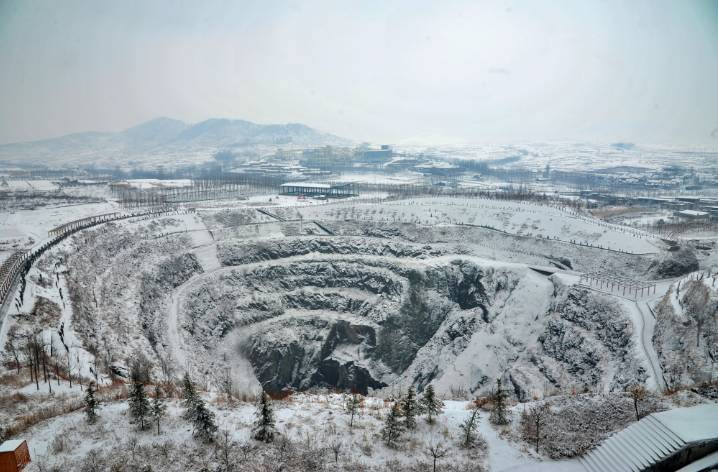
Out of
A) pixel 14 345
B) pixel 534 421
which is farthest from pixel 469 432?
pixel 14 345

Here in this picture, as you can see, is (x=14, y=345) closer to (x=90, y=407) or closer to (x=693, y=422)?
(x=90, y=407)

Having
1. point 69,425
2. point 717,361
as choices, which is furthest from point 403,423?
point 717,361

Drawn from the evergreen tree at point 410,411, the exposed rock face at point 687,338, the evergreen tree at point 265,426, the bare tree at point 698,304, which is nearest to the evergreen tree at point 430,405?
the evergreen tree at point 410,411

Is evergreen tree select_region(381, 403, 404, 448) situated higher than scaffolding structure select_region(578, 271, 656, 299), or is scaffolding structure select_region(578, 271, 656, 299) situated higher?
evergreen tree select_region(381, 403, 404, 448)

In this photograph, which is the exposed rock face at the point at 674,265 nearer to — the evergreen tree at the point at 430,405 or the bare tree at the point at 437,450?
the evergreen tree at the point at 430,405

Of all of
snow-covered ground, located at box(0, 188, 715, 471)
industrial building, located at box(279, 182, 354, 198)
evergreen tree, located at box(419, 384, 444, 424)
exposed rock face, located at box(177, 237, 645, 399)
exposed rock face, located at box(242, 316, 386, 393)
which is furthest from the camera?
industrial building, located at box(279, 182, 354, 198)

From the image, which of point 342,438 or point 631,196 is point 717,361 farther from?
point 631,196

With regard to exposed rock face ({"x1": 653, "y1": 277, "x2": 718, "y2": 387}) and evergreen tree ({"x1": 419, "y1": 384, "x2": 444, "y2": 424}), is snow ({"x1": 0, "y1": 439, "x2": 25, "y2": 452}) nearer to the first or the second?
evergreen tree ({"x1": 419, "y1": 384, "x2": 444, "y2": 424})

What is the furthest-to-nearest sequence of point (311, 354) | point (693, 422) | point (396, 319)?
point (396, 319) → point (311, 354) → point (693, 422)

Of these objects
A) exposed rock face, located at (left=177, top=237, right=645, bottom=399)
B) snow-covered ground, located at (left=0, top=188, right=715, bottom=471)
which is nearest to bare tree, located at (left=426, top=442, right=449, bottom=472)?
snow-covered ground, located at (left=0, top=188, right=715, bottom=471)
